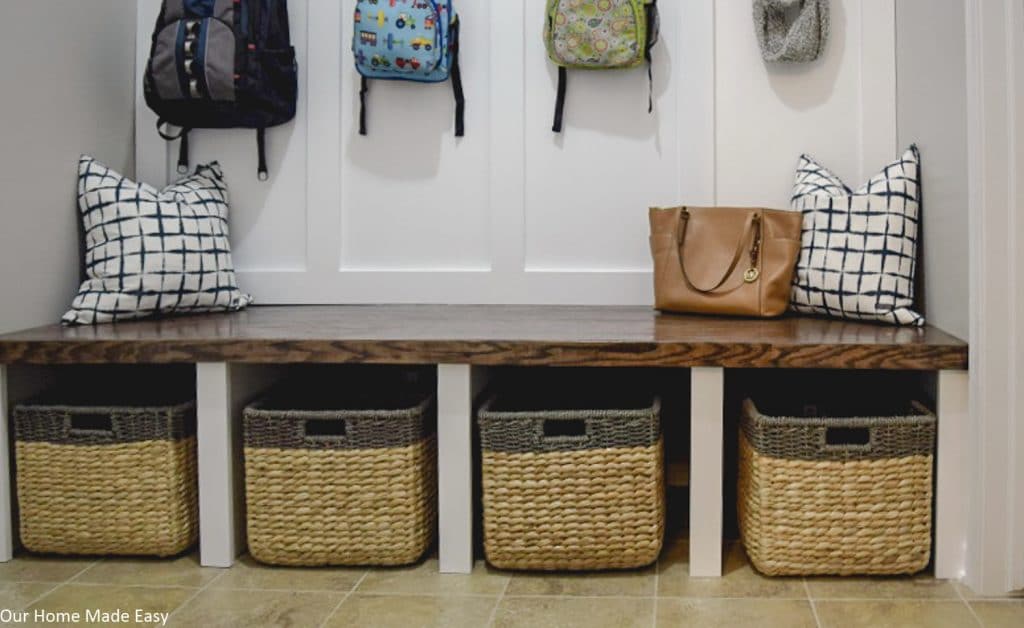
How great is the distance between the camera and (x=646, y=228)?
2.37 m

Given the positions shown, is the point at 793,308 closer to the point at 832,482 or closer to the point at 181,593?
the point at 832,482

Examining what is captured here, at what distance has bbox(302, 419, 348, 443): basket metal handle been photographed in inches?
69.6

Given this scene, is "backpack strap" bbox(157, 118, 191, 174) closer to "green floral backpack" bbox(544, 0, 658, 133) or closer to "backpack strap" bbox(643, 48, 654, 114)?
"green floral backpack" bbox(544, 0, 658, 133)

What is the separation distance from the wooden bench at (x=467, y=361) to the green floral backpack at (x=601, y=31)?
0.72 m

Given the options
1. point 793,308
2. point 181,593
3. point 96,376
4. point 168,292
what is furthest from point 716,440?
point 96,376

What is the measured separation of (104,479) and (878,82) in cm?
203

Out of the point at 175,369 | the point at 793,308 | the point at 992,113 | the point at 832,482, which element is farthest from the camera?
the point at 175,369

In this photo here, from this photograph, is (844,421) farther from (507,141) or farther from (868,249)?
(507,141)

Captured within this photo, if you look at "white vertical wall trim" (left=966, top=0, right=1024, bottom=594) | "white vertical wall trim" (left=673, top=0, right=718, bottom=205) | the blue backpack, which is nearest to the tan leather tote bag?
"white vertical wall trim" (left=673, top=0, right=718, bottom=205)

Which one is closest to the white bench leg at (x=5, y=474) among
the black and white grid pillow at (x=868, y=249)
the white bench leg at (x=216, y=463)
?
the white bench leg at (x=216, y=463)

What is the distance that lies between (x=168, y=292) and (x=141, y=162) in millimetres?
551

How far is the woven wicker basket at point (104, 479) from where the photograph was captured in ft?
5.94

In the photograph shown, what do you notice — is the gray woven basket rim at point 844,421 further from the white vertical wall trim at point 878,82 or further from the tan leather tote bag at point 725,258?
the white vertical wall trim at point 878,82

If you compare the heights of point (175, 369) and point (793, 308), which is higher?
point (793, 308)
